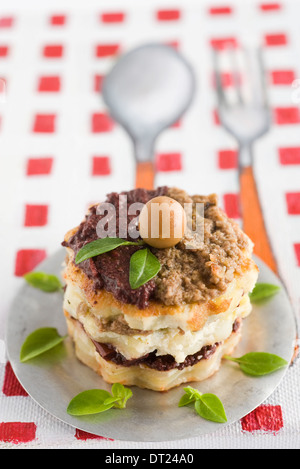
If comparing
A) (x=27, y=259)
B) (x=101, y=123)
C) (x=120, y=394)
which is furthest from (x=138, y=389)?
(x=101, y=123)

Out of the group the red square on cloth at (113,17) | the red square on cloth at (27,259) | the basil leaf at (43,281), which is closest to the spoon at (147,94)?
the red square on cloth at (113,17)

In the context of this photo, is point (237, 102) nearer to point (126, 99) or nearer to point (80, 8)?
point (126, 99)

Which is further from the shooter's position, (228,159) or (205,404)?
(228,159)

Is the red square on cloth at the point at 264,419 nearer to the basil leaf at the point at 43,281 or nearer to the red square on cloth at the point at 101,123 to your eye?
the basil leaf at the point at 43,281

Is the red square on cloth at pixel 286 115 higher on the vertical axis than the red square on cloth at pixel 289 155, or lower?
higher

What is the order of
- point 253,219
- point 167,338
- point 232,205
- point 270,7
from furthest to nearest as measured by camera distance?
point 270,7 < point 232,205 < point 253,219 < point 167,338

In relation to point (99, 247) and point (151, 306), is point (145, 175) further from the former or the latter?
point (151, 306)

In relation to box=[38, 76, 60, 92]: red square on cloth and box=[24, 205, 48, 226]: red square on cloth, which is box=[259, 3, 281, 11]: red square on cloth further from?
box=[24, 205, 48, 226]: red square on cloth

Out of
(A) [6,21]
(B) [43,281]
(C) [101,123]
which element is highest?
(A) [6,21]
